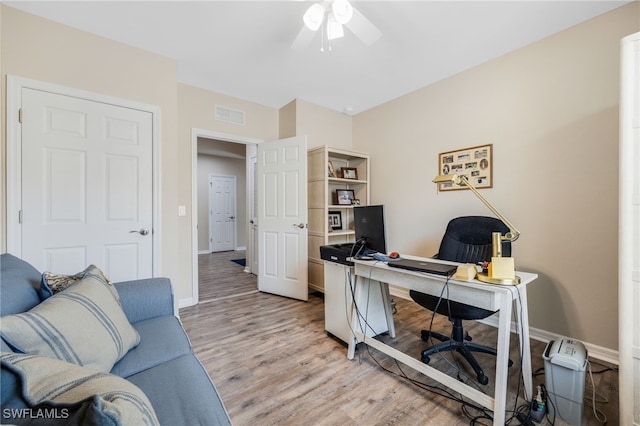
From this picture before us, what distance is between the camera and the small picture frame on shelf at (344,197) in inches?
145

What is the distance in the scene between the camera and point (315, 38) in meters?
2.30

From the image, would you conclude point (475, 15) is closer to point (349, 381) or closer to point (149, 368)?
point (349, 381)

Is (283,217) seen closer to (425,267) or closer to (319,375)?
(319,375)

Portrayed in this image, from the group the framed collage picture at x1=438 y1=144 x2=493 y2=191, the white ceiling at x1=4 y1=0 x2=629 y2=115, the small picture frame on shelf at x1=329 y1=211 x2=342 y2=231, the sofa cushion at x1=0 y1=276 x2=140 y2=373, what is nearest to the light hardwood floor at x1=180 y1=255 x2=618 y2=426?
the sofa cushion at x1=0 y1=276 x2=140 y2=373

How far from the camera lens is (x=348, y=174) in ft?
12.3

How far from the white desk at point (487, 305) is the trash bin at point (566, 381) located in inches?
3.8

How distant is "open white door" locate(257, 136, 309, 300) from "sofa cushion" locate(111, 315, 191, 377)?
1796mm

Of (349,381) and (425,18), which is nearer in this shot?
(349,381)

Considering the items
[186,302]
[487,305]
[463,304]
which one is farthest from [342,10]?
[186,302]

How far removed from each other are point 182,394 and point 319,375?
42.1 inches

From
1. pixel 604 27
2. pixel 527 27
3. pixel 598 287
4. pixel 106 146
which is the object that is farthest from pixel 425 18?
pixel 106 146

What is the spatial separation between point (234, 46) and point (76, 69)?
4.34 ft

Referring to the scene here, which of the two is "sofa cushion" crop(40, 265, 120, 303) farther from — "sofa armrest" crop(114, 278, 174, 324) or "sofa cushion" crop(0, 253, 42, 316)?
"sofa armrest" crop(114, 278, 174, 324)

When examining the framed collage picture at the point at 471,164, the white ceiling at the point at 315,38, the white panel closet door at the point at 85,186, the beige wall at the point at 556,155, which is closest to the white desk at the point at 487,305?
the beige wall at the point at 556,155
